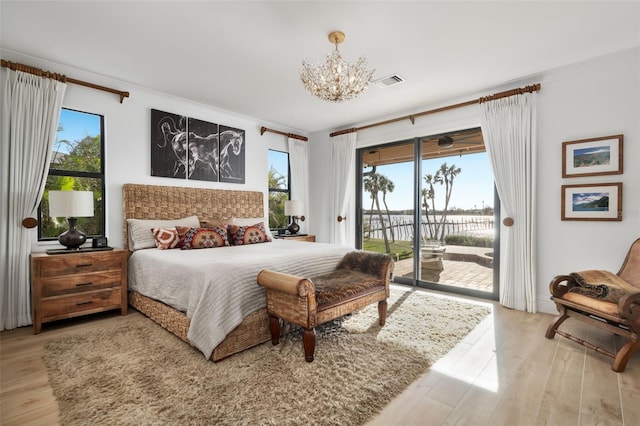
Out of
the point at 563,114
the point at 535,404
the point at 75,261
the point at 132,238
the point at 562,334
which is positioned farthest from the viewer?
the point at 132,238

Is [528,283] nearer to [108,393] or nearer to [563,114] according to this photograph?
[563,114]

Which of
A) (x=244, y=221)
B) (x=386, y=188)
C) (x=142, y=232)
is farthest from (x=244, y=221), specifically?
(x=386, y=188)

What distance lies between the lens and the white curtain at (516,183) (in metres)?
3.32

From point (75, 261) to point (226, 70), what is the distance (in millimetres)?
2461

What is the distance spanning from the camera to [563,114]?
319 cm

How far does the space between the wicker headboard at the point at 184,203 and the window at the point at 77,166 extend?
0.99ft

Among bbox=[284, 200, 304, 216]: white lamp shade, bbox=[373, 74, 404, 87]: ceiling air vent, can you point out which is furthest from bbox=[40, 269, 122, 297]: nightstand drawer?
bbox=[373, 74, 404, 87]: ceiling air vent

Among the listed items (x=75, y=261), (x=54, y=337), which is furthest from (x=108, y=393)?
(x=75, y=261)

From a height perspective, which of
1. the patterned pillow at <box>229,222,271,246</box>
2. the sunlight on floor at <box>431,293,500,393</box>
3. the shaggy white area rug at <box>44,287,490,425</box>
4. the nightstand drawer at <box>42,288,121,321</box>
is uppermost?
the patterned pillow at <box>229,222,271,246</box>

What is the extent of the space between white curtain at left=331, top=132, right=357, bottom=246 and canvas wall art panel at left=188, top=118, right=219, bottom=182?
2050 mm

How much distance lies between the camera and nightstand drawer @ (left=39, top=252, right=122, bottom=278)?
8.91ft

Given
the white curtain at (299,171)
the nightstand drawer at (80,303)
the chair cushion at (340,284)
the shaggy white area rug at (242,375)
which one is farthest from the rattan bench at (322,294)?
the white curtain at (299,171)

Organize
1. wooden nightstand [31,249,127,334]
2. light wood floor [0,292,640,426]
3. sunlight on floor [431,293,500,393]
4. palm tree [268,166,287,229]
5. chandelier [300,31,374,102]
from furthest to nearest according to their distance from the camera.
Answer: palm tree [268,166,287,229] < wooden nightstand [31,249,127,334] < chandelier [300,31,374,102] < sunlight on floor [431,293,500,393] < light wood floor [0,292,640,426]

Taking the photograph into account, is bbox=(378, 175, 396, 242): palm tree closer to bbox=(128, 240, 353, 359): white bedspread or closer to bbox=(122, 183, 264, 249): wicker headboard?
bbox=(122, 183, 264, 249): wicker headboard
